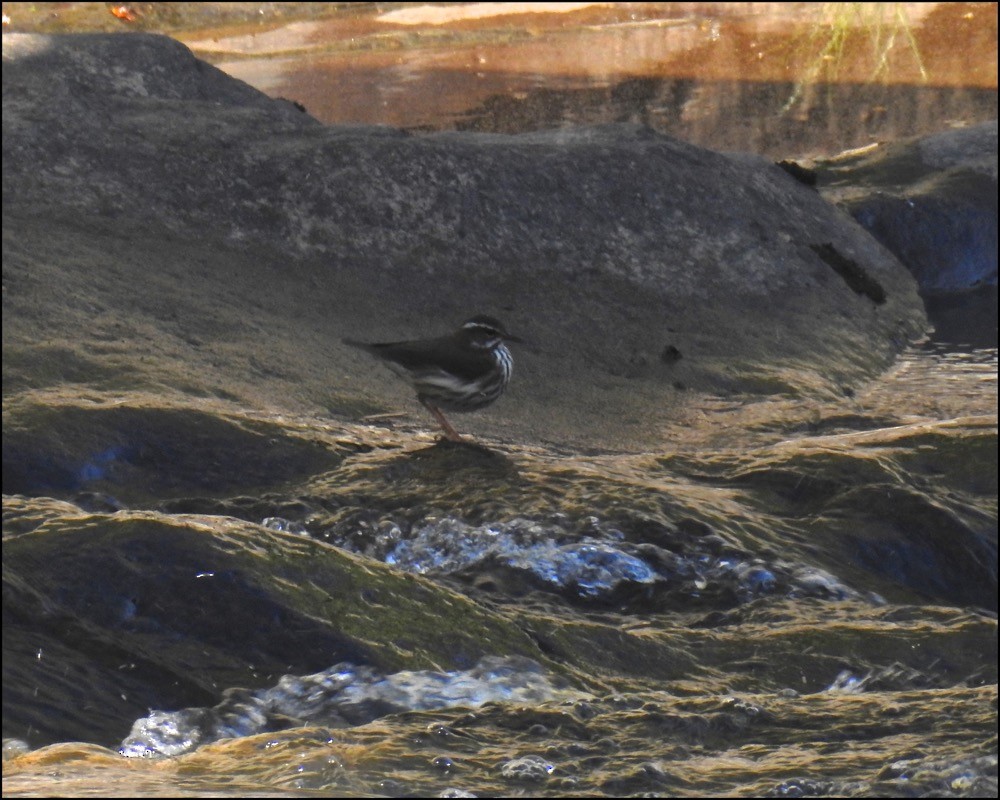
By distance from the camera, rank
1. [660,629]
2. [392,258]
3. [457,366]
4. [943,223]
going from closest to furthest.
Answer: [660,629], [457,366], [392,258], [943,223]

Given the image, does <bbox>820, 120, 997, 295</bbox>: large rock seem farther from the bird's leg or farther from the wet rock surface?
the bird's leg

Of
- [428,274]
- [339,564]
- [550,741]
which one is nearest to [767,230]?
[428,274]

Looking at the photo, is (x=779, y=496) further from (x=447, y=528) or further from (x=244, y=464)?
(x=244, y=464)

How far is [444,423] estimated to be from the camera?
233 inches

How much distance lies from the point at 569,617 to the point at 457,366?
1480 millimetres

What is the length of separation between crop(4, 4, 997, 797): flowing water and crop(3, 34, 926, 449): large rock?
2.45 ft

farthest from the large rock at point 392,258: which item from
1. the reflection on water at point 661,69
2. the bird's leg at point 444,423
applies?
the reflection on water at point 661,69

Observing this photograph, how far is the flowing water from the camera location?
337cm

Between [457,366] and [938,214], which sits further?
[938,214]

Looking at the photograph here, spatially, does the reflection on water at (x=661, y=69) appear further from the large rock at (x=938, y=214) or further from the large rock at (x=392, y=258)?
the large rock at (x=392, y=258)

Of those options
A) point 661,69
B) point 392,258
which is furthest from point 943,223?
point 661,69

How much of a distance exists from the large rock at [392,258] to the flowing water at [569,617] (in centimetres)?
75

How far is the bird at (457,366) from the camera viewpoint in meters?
5.82

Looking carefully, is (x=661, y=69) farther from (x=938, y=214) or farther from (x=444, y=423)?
(x=444, y=423)
